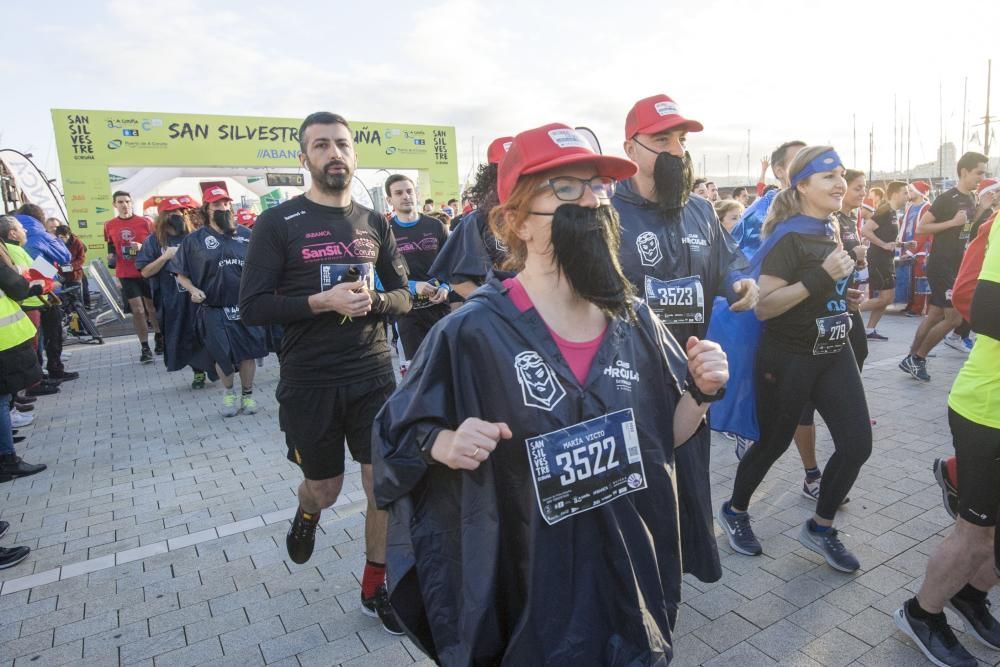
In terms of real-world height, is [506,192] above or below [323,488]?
above

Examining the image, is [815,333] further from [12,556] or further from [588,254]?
[12,556]

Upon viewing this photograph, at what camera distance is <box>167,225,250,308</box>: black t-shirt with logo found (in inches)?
273

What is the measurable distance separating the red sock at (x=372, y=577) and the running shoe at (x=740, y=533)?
195 cm

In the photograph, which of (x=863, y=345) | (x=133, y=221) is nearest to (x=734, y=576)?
(x=863, y=345)

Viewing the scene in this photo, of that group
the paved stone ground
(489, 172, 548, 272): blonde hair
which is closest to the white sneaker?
the paved stone ground

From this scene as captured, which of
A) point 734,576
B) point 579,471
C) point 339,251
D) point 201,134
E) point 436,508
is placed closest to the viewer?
point 579,471

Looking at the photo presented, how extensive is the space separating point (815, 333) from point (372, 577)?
255 centimetres

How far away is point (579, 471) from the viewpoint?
1.58 m

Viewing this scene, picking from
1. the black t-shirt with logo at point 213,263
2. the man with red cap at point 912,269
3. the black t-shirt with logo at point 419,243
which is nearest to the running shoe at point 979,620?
the black t-shirt with logo at point 419,243

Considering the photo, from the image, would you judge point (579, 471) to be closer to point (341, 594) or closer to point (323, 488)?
point (323, 488)

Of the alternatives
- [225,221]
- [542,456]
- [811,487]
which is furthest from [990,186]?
[225,221]

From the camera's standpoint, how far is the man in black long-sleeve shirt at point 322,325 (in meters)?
2.99

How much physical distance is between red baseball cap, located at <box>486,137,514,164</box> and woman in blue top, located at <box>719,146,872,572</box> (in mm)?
1795

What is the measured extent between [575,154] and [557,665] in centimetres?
130
